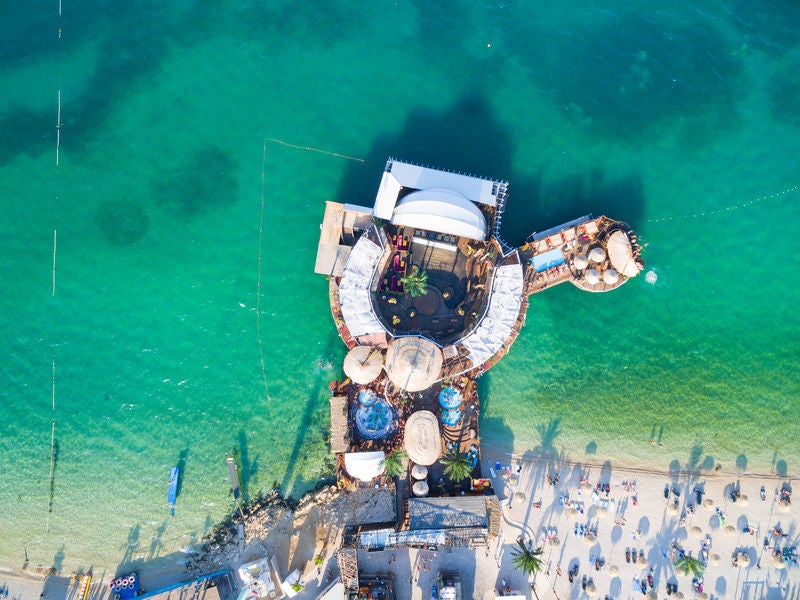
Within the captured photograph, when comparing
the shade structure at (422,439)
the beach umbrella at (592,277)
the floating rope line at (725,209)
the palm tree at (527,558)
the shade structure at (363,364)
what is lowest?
the palm tree at (527,558)

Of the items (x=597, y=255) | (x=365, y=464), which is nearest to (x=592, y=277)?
(x=597, y=255)

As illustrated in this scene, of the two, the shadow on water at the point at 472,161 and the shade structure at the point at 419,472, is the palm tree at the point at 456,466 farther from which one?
the shadow on water at the point at 472,161

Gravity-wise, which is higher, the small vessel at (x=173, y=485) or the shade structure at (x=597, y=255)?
the shade structure at (x=597, y=255)

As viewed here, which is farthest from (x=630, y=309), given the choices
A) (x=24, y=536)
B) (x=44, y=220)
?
(x=24, y=536)

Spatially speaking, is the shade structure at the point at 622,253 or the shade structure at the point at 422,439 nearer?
the shade structure at the point at 422,439

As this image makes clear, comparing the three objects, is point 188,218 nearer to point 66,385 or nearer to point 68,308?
point 68,308

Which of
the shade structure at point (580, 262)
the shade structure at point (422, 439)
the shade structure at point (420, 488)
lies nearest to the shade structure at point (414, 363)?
the shade structure at point (422, 439)

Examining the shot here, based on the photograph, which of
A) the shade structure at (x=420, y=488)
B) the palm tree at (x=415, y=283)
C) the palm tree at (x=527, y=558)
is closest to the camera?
the shade structure at (x=420, y=488)

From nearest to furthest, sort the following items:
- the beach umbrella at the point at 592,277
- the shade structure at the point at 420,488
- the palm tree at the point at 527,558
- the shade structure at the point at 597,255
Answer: the shade structure at the point at 420,488 → the palm tree at the point at 527,558 → the shade structure at the point at 597,255 → the beach umbrella at the point at 592,277
